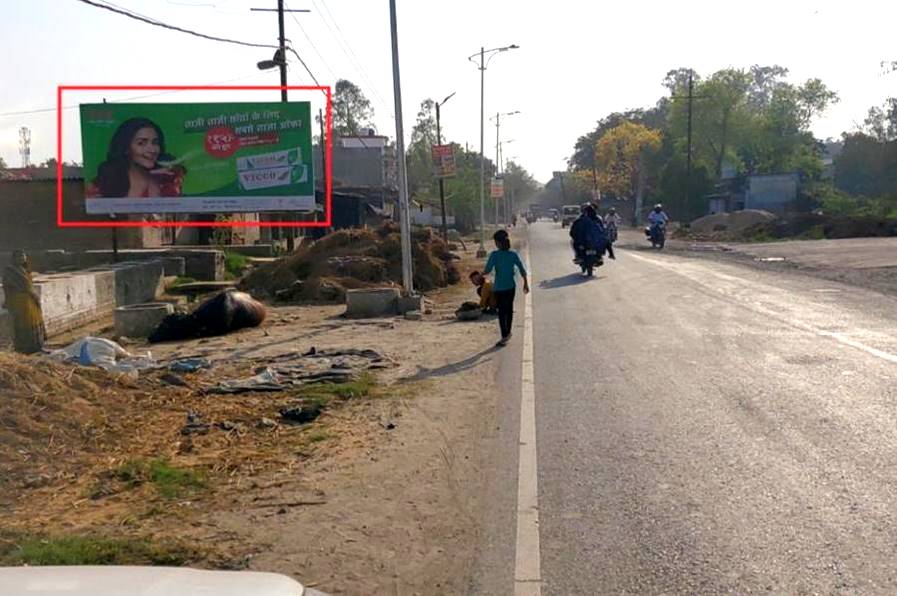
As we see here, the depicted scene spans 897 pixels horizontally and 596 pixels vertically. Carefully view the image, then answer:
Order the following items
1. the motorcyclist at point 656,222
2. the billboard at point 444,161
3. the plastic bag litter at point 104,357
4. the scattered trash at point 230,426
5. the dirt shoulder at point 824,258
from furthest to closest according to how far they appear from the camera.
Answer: the motorcyclist at point 656,222
the billboard at point 444,161
the dirt shoulder at point 824,258
the plastic bag litter at point 104,357
the scattered trash at point 230,426

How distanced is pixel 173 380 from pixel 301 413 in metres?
2.32

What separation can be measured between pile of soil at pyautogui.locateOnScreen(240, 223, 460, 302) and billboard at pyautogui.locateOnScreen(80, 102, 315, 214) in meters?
2.12

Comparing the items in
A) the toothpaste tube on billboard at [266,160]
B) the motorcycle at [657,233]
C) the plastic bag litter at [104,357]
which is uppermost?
the toothpaste tube on billboard at [266,160]

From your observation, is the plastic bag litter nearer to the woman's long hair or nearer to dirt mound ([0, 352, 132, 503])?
→ dirt mound ([0, 352, 132, 503])

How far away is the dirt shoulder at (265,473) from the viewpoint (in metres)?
A: 5.53

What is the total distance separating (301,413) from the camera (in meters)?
9.34

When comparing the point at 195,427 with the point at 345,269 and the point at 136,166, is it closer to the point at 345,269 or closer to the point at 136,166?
the point at 345,269

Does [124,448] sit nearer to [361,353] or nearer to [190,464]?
[190,464]

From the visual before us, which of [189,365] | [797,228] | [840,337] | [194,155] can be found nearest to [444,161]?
[194,155]

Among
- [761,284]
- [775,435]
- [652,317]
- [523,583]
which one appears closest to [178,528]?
[523,583]

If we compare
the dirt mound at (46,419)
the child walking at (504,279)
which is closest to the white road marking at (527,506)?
the dirt mound at (46,419)

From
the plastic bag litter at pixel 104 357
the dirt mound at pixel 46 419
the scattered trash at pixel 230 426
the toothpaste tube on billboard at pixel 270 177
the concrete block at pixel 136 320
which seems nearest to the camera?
the dirt mound at pixel 46 419

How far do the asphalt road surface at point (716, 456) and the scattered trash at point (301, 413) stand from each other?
6.13 ft

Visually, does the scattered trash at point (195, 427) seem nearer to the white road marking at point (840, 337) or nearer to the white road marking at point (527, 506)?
the white road marking at point (527, 506)
